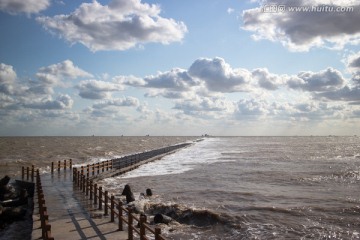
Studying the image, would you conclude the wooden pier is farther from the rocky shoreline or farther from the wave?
the wave

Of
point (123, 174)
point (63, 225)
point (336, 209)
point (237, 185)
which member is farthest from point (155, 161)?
point (63, 225)

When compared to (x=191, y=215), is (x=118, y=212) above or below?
above

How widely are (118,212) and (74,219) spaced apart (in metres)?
2.21

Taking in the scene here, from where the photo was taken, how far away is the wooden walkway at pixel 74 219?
39.8 ft

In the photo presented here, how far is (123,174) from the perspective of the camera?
34.3 m

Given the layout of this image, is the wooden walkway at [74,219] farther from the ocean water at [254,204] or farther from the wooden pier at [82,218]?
the ocean water at [254,204]

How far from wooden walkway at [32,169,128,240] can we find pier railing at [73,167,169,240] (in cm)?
31

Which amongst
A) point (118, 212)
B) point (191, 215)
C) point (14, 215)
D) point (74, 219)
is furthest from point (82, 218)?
point (191, 215)

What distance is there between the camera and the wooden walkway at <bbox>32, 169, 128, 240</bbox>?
12.1m

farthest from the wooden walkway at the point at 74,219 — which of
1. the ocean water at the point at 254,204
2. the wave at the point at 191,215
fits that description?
the wave at the point at 191,215

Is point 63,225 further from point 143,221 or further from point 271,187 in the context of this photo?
point 271,187

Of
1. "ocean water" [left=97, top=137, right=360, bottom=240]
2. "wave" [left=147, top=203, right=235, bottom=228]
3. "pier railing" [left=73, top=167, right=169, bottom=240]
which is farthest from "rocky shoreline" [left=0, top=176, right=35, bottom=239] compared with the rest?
"wave" [left=147, top=203, right=235, bottom=228]

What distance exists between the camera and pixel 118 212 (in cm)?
1560

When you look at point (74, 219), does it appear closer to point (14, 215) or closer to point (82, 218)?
point (82, 218)
